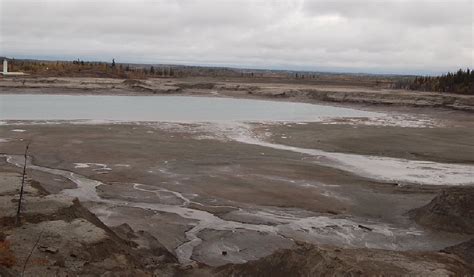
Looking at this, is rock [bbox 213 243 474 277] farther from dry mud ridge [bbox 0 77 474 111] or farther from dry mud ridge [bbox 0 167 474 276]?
dry mud ridge [bbox 0 77 474 111]

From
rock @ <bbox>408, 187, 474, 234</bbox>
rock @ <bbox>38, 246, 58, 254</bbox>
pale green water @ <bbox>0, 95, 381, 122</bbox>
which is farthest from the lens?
pale green water @ <bbox>0, 95, 381, 122</bbox>

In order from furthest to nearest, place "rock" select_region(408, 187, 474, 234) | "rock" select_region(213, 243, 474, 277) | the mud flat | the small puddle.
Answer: "rock" select_region(408, 187, 474, 234)
the small puddle
the mud flat
"rock" select_region(213, 243, 474, 277)

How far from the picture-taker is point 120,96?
2427 inches

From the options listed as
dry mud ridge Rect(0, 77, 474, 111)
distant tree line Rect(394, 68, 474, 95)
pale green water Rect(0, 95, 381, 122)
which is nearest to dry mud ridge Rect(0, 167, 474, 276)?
pale green water Rect(0, 95, 381, 122)

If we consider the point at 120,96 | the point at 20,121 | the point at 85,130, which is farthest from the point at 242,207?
the point at 120,96

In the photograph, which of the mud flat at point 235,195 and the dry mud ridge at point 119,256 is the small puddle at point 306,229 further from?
the dry mud ridge at point 119,256

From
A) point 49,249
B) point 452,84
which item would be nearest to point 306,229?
point 49,249

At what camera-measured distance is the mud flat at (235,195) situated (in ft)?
34.3

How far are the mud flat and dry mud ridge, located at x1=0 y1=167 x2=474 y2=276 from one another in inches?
1.7

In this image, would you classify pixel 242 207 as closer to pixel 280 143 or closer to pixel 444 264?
pixel 444 264

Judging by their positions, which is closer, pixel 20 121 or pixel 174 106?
pixel 20 121

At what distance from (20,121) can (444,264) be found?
1149 inches

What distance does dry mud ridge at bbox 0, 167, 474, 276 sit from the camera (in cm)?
918

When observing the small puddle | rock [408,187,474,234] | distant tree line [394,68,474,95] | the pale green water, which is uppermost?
distant tree line [394,68,474,95]
